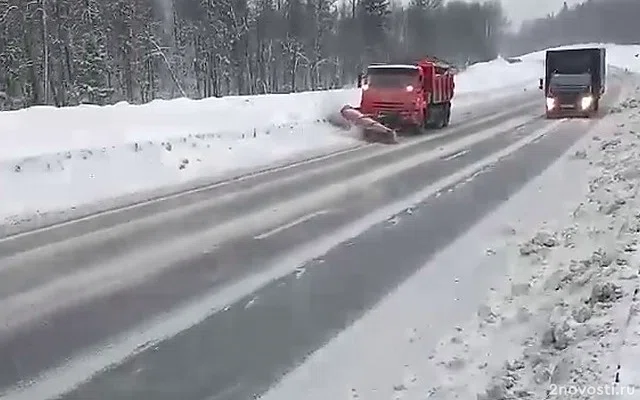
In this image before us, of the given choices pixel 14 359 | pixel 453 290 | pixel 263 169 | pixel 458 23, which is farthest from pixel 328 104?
pixel 458 23

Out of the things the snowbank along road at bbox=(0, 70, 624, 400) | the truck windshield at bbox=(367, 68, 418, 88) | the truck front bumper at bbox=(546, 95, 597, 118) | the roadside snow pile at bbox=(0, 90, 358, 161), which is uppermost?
the truck windshield at bbox=(367, 68, 418, 88)

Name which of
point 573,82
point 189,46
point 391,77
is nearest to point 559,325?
point 391,77

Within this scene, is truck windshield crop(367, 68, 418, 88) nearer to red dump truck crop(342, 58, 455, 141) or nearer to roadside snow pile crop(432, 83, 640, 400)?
red dump truck crop(342, 58, 455, 141)

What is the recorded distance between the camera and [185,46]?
8938cm

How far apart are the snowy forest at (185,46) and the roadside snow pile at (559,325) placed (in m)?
52.5

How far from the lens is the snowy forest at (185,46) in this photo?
202ft

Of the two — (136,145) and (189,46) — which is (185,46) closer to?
(189,46)

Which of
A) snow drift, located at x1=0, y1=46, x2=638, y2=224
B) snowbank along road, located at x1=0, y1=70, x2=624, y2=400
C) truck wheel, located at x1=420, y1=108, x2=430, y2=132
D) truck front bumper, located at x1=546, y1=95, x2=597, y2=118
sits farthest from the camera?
truck front bumper, located at x1=546, y1=95, x2=597, y2=118

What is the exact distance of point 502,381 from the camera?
541 centimetres

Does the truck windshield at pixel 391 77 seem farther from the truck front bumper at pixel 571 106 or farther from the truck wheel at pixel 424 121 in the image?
the truck front bumper at pixel 571 106

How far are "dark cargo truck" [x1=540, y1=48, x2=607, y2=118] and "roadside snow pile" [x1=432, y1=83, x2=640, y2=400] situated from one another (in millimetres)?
23773

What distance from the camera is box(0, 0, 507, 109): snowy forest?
6147 centimetres

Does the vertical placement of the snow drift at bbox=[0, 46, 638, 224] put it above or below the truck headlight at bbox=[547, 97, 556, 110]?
above

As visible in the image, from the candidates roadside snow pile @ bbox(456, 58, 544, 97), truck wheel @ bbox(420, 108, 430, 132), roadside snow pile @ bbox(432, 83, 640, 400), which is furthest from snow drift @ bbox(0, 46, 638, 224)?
roadside snow pile @ bbox(456, 58, 544, 97)
